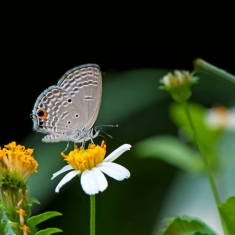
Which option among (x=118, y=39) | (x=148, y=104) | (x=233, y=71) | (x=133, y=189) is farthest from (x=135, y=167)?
(x=233, y=71)

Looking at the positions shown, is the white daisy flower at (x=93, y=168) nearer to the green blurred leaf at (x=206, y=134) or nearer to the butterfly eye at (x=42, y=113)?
the butterfly eye at (x=42, y=113)

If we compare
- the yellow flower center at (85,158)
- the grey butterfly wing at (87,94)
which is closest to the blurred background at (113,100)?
the grey butterfly wing at (87,94)

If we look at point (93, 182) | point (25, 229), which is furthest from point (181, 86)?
point (25, 229)

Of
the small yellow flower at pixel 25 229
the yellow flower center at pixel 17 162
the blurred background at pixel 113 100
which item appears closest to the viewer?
the small yellow flower at pixel 25 229

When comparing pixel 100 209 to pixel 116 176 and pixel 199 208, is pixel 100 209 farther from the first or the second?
pixel 116 176

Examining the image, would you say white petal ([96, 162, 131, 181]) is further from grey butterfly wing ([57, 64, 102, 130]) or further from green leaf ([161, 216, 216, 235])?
grey butterfly wing ([57, 64, 102, 130])

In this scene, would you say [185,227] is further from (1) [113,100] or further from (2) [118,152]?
(1) [113,100]
